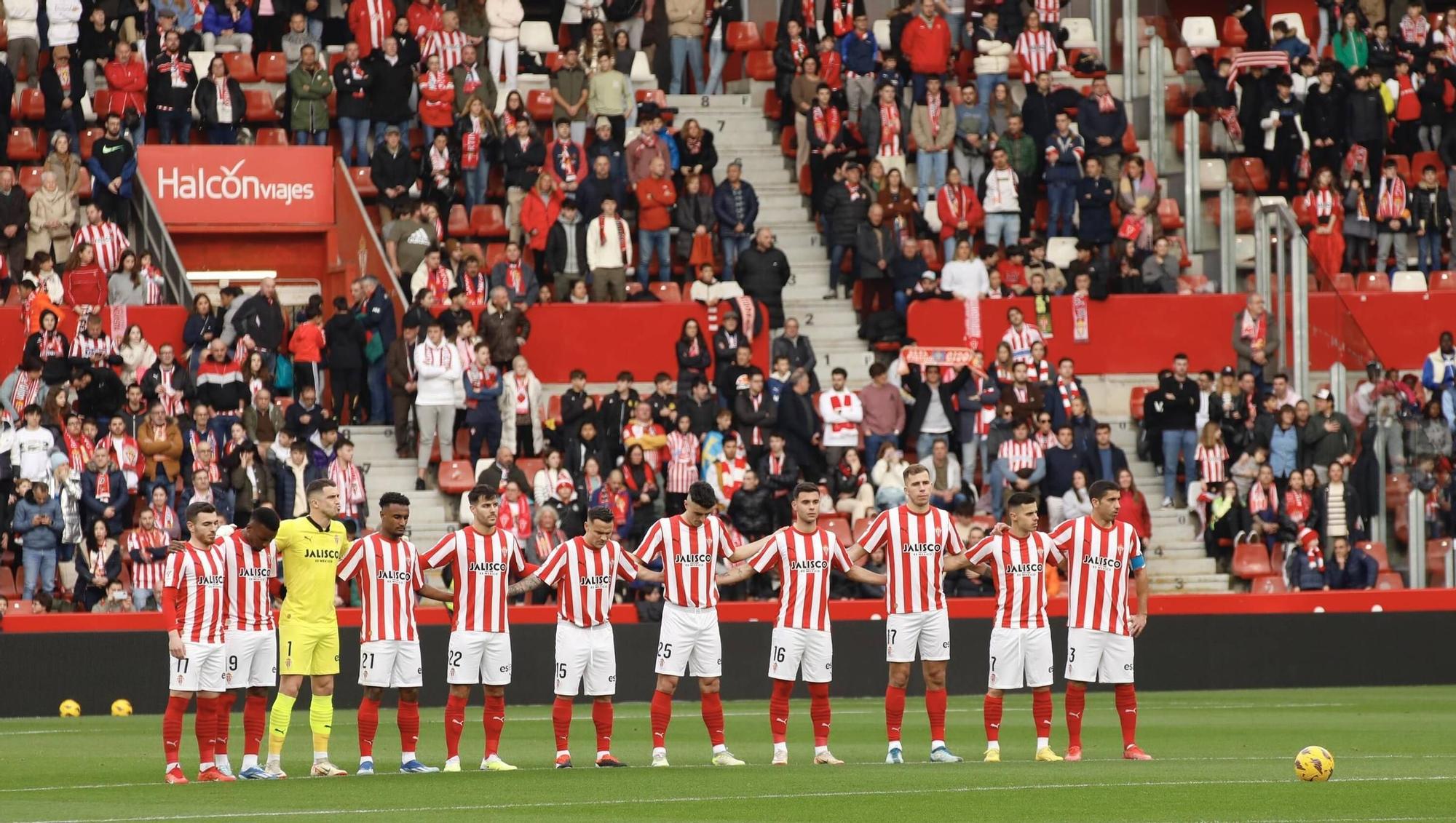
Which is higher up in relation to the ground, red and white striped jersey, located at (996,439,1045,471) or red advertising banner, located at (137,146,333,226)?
red advertising banner, located at (137,146,333,226)

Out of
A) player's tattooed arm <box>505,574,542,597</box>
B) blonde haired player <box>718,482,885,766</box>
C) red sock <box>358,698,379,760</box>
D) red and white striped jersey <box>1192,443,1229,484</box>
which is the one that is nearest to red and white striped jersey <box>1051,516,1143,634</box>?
blonde haired player <box>718,482,885,766</box>

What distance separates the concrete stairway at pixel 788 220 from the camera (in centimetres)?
3291

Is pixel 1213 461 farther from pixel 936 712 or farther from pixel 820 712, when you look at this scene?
pixel 820 712

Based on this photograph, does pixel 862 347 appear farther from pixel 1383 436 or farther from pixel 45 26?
pixel 45 26

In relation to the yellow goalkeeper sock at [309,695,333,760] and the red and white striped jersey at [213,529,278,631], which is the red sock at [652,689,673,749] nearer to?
the yellow goalkeeper sock at [309,695,333,760]

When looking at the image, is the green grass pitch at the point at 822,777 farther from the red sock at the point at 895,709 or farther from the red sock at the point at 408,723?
the red sock at the point at 408,723

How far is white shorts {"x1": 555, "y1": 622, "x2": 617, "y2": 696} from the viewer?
17.6m

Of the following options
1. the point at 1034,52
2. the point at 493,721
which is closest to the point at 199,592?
the point at 493,721

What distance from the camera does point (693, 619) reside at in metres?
17.9

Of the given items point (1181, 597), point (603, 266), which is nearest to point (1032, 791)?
point (1181, 597)

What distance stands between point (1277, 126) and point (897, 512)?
18.7 metres

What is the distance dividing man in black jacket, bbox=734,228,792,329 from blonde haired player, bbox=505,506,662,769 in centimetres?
1434

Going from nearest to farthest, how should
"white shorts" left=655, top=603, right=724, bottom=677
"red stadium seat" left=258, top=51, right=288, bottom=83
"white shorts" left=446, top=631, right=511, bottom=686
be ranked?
"white shorts" left=446, top=631, right=511, bottom=686 < "white shorts" left=655, top=603, right=724, bottom=677 < "red stadium seat" left=258, top=51, right=288, bottom=83

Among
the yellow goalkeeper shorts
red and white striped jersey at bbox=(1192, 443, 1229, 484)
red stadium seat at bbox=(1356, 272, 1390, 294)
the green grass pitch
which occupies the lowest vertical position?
the green grass pitch
